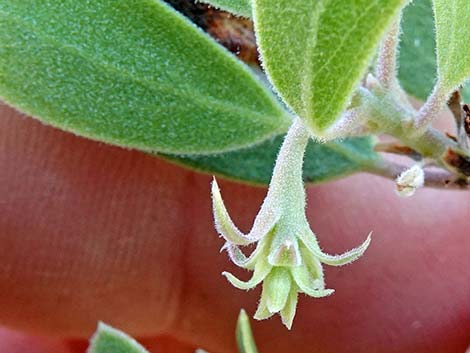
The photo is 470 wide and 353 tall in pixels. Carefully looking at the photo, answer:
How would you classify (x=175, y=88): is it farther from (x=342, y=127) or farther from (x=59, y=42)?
(x=342, y=127)

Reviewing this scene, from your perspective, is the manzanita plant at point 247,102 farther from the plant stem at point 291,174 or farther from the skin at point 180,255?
the skin at point 180,255

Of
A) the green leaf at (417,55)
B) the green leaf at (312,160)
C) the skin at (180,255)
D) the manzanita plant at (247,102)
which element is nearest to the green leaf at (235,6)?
the manzanita plant at (247,102)

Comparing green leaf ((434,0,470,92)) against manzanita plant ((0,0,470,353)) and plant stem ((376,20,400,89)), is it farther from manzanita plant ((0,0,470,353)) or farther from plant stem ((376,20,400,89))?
plant stem ((376,20,400,89))

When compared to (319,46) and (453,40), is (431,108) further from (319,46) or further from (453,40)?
(319,46)

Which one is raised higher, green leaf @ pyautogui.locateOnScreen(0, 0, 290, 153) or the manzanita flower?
green leaf @ pyautogui.locateOnScreen(0, 0, 290, 153)

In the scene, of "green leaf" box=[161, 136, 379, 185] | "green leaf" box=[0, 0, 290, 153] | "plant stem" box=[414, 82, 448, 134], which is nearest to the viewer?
"plant stem" box=[414, 82, 448, 134]

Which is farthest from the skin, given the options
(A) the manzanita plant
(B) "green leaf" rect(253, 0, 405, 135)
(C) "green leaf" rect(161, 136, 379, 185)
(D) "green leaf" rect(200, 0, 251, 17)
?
(B) "green leaf" rect(253, 0, 405, 135)

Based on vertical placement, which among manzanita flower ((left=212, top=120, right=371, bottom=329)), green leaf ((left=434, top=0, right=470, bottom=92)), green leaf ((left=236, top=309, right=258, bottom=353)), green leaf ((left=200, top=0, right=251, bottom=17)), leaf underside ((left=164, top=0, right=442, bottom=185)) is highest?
leaf underside ((left=164, top=0, right=442, bottom=185))

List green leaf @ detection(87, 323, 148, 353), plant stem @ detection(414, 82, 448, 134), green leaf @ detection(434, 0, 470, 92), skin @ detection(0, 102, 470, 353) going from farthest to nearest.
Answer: skin @ detection(0, 102, 470, 353), green leaf @ detection(87, 323, 148, 353), plant stem @ detection(414, 82, 448, 134), green leaf @ detection(434, 0, 470, 92)
